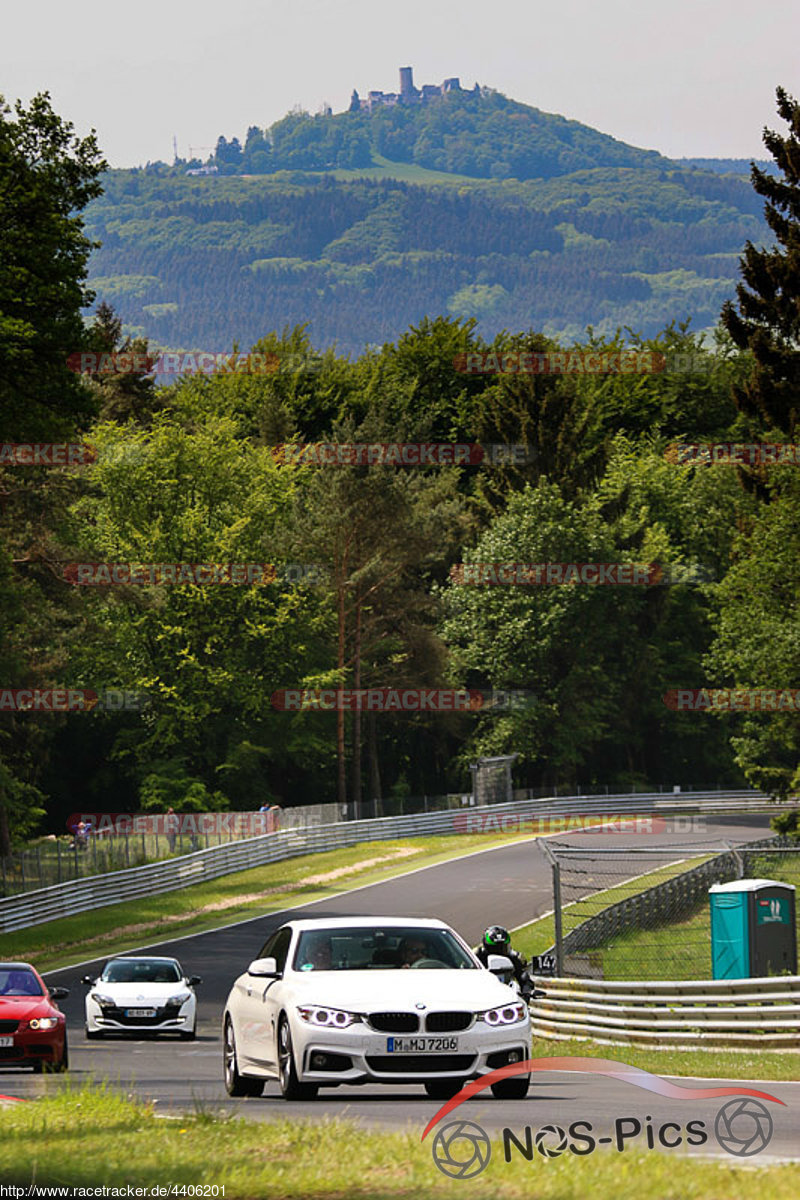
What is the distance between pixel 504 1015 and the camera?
1241 centimetres

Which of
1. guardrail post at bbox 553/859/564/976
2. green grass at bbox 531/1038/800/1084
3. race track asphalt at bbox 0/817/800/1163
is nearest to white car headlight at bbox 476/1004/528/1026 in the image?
race track asphalt at bbox 0/817/800/1163

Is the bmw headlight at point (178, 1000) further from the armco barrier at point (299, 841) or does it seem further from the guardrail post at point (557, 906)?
the armco barrier at point (299, 841)

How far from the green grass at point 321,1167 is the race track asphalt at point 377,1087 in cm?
73

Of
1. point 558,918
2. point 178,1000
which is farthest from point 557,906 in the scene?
point 178,1000

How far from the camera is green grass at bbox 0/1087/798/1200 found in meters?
7.77

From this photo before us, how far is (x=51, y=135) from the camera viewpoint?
39.2 metres

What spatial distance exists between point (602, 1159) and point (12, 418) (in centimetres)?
3245

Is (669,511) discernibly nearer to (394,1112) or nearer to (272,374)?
(272,374)

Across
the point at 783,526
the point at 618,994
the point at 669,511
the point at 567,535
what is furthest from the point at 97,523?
the point at 618,994

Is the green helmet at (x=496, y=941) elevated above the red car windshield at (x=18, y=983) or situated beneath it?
situated beneath

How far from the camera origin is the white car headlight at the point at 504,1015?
484 inches

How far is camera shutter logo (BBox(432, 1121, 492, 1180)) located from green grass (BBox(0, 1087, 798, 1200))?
68 millimetres

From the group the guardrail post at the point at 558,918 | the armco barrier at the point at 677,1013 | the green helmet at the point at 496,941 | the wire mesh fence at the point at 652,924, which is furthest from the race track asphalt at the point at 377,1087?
the green helmet at the point at 496,941

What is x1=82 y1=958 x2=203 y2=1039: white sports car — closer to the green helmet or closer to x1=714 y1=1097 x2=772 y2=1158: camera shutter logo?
the green helmet
